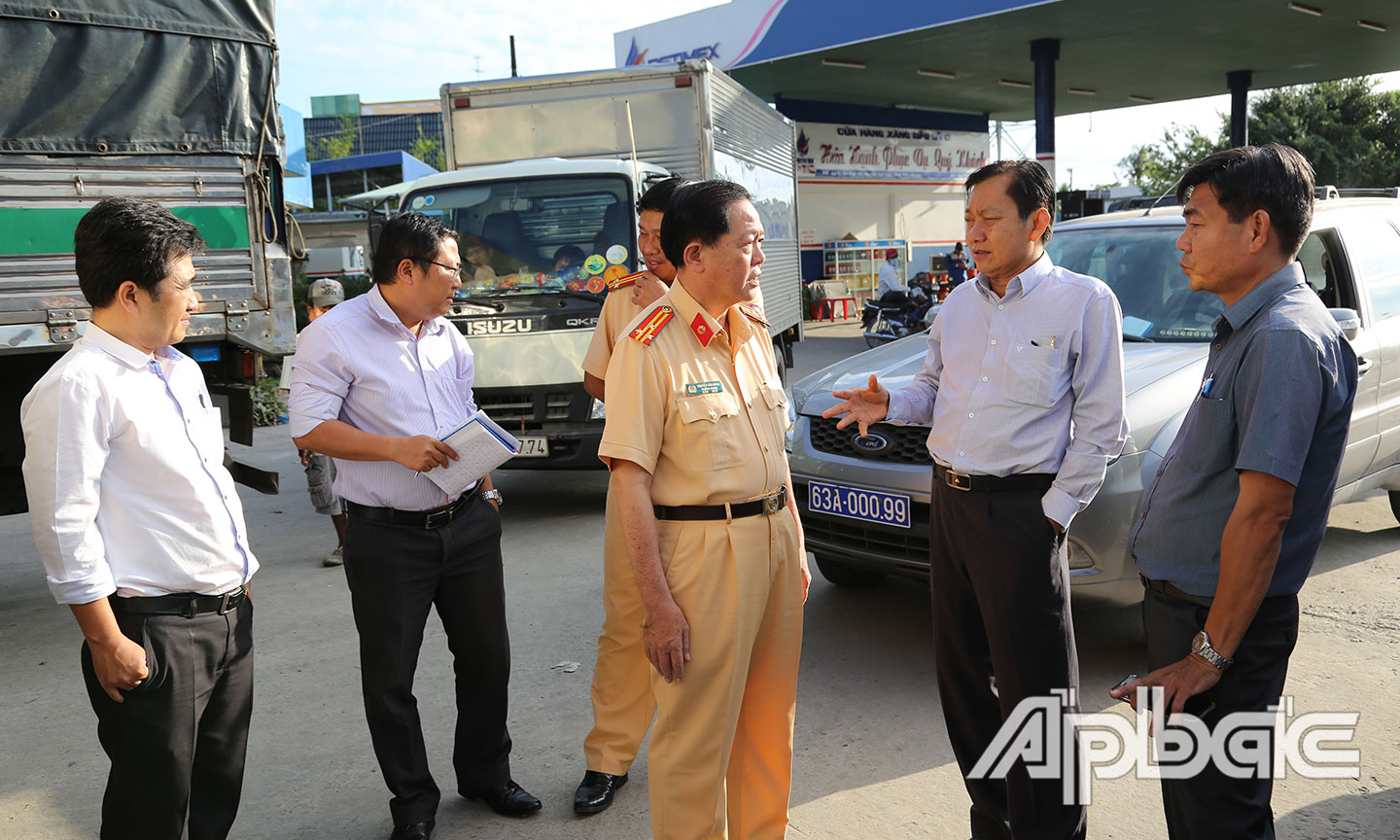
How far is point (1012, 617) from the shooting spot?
264 centimetres

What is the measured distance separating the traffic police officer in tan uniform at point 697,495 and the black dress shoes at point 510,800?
86 cm

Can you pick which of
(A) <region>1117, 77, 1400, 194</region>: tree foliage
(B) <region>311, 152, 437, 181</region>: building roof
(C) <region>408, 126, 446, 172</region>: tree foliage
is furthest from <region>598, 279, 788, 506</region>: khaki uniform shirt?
(C) <region>408, 126, 446, 172</region>: tree foliage

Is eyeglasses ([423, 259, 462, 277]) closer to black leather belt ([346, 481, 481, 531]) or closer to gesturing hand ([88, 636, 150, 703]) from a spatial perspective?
black leather belt ([346, 481, 481, 531])

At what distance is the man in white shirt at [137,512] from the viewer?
2146 mm

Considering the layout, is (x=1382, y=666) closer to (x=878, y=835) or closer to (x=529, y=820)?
(x=878, y=835)

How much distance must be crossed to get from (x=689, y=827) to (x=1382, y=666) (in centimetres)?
315

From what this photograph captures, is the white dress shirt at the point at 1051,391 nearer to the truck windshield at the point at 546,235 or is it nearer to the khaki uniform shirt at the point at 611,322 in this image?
the khaki uniform shirt at the point at 611,322

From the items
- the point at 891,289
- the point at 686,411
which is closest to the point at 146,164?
the point at 686,411

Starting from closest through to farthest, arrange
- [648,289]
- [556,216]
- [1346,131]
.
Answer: [648,289], [556,216], [1346,131]

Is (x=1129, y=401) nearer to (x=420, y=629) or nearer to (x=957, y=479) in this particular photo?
(x=957, y=479)

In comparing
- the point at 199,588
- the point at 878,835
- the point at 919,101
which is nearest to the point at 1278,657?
the point at 878,835

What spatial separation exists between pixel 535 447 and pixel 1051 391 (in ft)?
14.8

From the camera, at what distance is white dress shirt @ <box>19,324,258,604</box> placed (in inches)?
84.0

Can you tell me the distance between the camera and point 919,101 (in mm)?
27000
